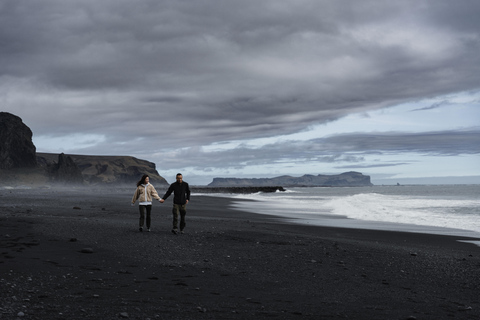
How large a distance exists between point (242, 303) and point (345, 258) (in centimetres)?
507

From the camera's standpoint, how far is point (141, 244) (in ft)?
42.0

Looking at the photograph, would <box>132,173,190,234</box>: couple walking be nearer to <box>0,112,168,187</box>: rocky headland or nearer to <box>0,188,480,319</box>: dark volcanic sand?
<box>0,188,480,319</box>: dark volcanic sand

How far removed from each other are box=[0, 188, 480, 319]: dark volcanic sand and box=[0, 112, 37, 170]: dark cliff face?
189 metres

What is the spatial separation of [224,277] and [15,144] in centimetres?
20089

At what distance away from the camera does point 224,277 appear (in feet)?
30.1

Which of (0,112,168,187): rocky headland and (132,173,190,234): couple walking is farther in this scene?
(0,112,168,187): rocky headland

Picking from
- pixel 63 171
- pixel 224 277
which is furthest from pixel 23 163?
pixel 224 277

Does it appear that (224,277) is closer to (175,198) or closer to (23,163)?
(175,198)

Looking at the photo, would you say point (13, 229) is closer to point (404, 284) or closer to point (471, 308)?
point (404, 284)

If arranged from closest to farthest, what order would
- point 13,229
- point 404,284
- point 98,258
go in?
1. point 404,284
2. point 98,258
3. point 13,229

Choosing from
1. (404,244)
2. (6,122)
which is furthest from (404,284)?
(6,122)

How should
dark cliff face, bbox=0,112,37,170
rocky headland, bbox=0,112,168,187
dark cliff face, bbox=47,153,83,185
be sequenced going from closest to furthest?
rocky headland, bbox=0,112,168,187 → dark cliff face, bbox=0,112,37,170 → dark cliff face, bbox=47,153,83,185

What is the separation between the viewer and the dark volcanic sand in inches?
270

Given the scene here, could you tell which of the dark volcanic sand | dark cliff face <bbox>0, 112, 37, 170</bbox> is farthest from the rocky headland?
the dark volcanic sand
